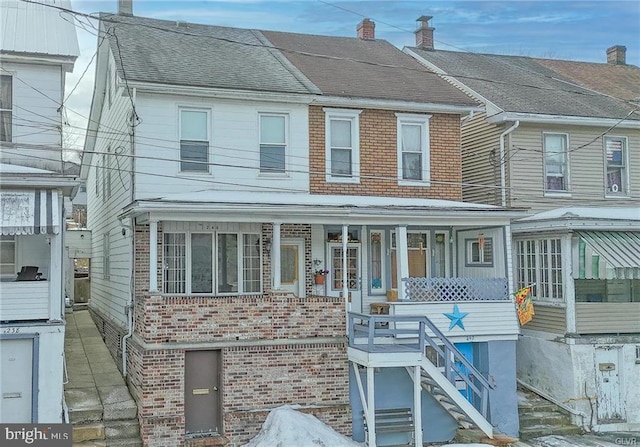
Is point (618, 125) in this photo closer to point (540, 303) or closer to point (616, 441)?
point (540, 303)

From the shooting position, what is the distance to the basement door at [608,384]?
1680 cm

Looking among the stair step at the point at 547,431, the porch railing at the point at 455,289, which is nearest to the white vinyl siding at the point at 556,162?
the porch railing at the point at 455,289

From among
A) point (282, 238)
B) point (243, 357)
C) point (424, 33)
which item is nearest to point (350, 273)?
point (282, 238)

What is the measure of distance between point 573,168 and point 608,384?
242 inches

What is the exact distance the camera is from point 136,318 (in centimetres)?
1532

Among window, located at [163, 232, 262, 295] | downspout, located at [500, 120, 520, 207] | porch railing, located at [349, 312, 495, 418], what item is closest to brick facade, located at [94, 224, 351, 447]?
porch railing, located at [349, 312, 495, 418]

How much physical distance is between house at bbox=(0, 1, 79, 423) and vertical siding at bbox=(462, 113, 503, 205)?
10610 millimetres

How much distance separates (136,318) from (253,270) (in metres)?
2.83

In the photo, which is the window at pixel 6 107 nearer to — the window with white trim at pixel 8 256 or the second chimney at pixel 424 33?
the window with white trim at pixel 8 256

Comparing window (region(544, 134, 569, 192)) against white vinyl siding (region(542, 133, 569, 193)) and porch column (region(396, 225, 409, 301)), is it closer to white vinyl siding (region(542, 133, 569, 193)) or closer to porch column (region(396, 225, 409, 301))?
white vinyl siding (region(542, 133, 569, 193))

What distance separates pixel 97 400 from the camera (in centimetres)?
1438

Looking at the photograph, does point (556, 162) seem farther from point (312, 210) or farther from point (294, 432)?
point (294, 432)

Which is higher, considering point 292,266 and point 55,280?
point 292,266

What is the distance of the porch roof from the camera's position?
14438 mm
